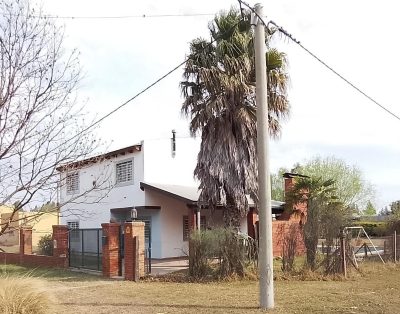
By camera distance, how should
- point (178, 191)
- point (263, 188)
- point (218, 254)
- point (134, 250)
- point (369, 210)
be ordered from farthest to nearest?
1. point (369, 210)
2. point (178, 191)
3. point (134, 250)
4. point (218, 254)
5. point (263, 188)

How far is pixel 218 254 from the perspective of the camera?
1745 centimetres

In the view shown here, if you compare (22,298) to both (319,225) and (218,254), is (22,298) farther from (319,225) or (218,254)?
(319,225)

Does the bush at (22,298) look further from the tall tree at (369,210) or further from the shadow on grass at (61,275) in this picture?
the tall tree at (369,210)

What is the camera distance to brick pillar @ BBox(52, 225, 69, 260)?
2241 centimetres

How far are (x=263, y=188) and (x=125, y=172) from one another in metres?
17.2

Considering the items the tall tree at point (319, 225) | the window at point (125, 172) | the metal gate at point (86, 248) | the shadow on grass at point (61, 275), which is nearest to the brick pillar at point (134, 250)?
the shadow on grass at point (61, 275)

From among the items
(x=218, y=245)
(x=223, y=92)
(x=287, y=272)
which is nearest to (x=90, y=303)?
(x=218, y=245)

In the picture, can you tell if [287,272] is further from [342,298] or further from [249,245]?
[342,298]

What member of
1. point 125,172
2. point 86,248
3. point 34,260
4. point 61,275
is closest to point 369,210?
point 125,172

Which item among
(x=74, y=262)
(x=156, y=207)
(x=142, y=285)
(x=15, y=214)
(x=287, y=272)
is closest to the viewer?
(x=15, y=214)

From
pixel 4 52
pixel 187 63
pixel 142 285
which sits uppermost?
pixel 187 63

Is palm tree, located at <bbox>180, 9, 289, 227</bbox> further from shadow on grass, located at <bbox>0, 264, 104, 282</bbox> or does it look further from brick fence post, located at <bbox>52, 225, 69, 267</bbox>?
brick fence post, located at <bbox>52, 225, 69, 267</bbox>

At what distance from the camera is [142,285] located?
1647 centimetres

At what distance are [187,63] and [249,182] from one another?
481cm
